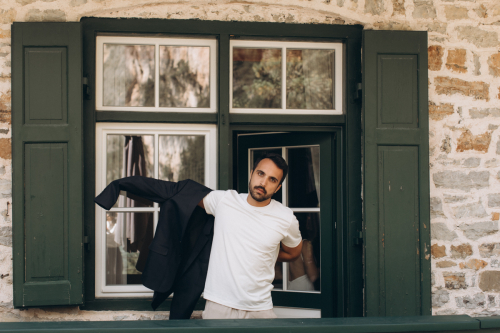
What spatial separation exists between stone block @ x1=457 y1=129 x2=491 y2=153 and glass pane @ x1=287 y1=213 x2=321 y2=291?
128 centimetres

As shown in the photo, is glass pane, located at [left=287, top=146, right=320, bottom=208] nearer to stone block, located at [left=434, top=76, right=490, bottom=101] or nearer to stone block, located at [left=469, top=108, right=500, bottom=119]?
stone block, located at [left=434, top=76, right=490, bottom=101]

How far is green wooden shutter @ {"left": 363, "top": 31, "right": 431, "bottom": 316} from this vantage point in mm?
3014

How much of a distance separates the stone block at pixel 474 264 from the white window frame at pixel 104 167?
6.69 ft

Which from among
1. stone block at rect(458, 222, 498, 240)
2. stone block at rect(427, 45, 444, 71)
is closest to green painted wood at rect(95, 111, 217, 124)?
stone block at rect(427, 45, 444, 71)

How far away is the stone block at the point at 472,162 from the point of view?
10.4 ft

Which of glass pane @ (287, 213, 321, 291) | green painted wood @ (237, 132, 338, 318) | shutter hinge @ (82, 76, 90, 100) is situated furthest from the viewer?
glass pane @ (287, 213, 321, 291)

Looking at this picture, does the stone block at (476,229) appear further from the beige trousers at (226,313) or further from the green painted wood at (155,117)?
the green painted wood at (155,117)

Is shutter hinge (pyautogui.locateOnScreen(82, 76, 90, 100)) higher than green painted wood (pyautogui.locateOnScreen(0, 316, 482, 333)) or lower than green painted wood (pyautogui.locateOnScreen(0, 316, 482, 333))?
higher

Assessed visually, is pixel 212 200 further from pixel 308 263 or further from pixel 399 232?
pixel 399 232

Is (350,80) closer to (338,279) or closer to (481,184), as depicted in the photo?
(481,184)

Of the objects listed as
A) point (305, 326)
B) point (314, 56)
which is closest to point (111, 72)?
point (314, 56)

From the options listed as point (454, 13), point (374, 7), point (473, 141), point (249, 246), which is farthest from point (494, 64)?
point (249, 246)

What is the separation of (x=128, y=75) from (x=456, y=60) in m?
2.60

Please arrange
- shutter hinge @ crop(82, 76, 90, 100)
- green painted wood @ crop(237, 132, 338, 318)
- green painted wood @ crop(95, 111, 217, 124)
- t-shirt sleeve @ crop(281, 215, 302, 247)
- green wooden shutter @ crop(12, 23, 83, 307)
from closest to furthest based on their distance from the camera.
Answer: t-shirt sleeve @ crop(281, 215, 302, 247) < green wooden shutter @ crop(12, 23, 83, 307) < shutter hinge @ crop(82, 76, 90, 100) < green painted wood @ crop(95, 111, 217, 124) < green painted wood @ crop(237, 132, 338, 318)
